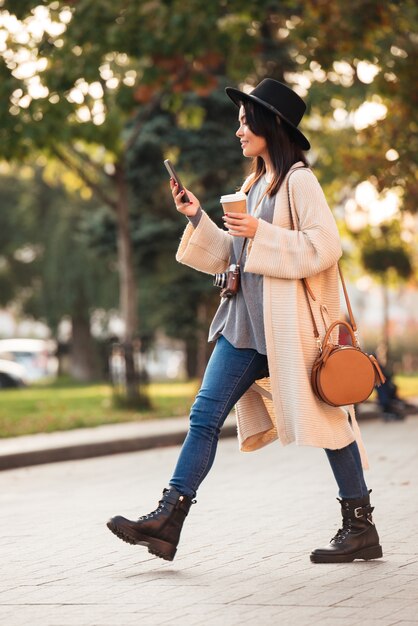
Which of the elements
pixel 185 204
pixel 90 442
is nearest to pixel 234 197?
pixel 185 204

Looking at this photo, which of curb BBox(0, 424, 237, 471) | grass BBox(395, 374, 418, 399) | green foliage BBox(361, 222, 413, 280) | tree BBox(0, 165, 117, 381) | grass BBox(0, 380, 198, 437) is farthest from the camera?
tree BBox(0, 165, 117, 381)


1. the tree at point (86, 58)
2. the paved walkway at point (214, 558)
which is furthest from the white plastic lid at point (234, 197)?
the tree at point (86, 58)

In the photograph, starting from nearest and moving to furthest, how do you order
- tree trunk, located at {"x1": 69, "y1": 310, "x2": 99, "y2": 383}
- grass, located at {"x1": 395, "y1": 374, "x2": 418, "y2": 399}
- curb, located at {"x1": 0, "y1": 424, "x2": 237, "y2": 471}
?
curb, located at {"x1": 0, "y1": 424, "x2": 237, "y2": 471}
grass, located at {"x1": 395, "y1": 374, "x2": 418, "y2": 399}
tree trunk, located at {"x1": 69, "y1": 310, "x2": 99, "y2": 383}

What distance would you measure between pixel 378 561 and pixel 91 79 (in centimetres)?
1182

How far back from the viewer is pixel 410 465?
11.3 meters

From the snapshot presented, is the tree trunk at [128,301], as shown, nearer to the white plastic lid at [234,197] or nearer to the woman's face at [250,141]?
the woman's face at [250,141]

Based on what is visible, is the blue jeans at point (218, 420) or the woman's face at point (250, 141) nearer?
the blue jeans at point (218, 420)

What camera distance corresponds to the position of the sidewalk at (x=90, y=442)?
12.9 meters

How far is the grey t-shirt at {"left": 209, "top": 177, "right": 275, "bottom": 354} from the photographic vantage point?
6.15m

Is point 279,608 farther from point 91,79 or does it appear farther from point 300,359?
point 91,79

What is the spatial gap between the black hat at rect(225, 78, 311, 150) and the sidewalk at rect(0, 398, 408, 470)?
678 cm

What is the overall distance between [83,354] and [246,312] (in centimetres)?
3660

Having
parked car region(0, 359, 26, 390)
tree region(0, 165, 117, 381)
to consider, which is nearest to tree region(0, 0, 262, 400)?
tree region(0, 165, 117, 381)

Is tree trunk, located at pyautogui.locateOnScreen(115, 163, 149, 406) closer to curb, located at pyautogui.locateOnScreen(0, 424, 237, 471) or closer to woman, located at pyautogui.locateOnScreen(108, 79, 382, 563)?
curb, located at pyautogui.locateOnScreen(0, 424, 237, 471)
